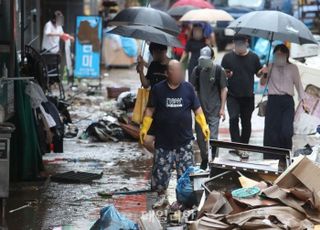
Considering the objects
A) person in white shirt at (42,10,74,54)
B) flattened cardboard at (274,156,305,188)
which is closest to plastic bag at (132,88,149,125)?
flattened cardboard at (274,156,305,188)

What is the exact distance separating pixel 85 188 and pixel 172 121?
1.54m

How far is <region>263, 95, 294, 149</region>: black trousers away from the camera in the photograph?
33.3 feet

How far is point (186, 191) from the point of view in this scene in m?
7.63

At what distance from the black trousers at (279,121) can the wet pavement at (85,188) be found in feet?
4.25

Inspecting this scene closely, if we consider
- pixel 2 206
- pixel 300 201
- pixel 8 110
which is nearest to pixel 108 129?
pixel 8 110

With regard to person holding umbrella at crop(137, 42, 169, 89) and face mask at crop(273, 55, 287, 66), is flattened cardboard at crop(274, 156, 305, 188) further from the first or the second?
face mask at crop(273, 55, 287, 66)

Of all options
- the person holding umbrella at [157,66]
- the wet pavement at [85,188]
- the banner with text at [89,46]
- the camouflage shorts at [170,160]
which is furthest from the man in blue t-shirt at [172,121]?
the banner with text at [89,46]

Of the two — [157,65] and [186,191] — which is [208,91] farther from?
[186,191]

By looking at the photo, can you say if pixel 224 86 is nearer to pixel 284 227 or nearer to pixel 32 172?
pixel 32 172

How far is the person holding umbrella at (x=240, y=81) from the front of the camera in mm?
10812

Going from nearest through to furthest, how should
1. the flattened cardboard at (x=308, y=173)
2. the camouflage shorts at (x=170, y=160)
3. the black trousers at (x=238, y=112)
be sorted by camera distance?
1. the flattened cardboard at (x=308, y=173)
2. the camouflage shorts at (x=170, y=160)
3. the black trousers at (x=238, y=112)

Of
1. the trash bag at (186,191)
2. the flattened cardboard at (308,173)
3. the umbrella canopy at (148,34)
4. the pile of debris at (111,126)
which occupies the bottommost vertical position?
the pile of debris at (111,126)

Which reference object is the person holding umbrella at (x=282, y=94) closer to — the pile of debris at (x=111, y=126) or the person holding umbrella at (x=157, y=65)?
the person holding umbrella at (x=157, y=65)

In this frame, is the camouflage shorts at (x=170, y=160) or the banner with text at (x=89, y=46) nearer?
the camouflage shorts at (x=170, y=160)
